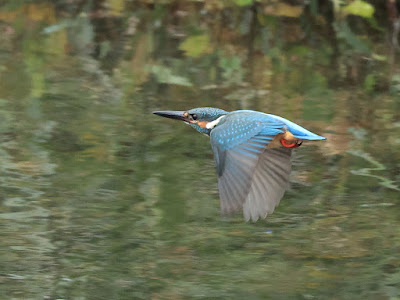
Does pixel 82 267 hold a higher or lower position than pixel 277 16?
lower

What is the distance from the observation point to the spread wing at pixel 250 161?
3.20 meters

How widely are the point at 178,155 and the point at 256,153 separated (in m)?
1.28

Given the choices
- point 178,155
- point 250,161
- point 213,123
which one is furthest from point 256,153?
point 178,155

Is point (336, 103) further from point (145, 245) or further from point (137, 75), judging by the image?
point (145, 245)

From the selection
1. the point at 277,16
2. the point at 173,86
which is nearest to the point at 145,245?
the point at 173,86

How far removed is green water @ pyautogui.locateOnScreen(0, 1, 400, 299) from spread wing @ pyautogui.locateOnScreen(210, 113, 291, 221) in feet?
0.78

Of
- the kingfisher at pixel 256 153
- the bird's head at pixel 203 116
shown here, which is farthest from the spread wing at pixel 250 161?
the bird's head at pixel 203 116

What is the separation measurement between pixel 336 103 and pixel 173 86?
1054 millimetres

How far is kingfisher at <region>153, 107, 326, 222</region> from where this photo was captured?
3291 millimetres

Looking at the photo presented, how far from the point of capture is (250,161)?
3348mm

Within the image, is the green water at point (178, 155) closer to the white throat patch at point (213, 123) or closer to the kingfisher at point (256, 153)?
the kingfisher at point (256, 153)

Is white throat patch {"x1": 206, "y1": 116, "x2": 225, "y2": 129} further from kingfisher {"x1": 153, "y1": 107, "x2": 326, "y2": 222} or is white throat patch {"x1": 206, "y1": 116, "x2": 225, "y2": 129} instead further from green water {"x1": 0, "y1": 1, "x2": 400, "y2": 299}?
green water {"x1": 0, "y1": 1, "x2": 400, "y2": 299}

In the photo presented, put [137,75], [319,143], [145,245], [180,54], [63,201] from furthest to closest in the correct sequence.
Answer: [180,54] < [137,75] < [319,143] < [63,201] < [145,245]

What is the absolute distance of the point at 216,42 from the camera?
6.67 m
